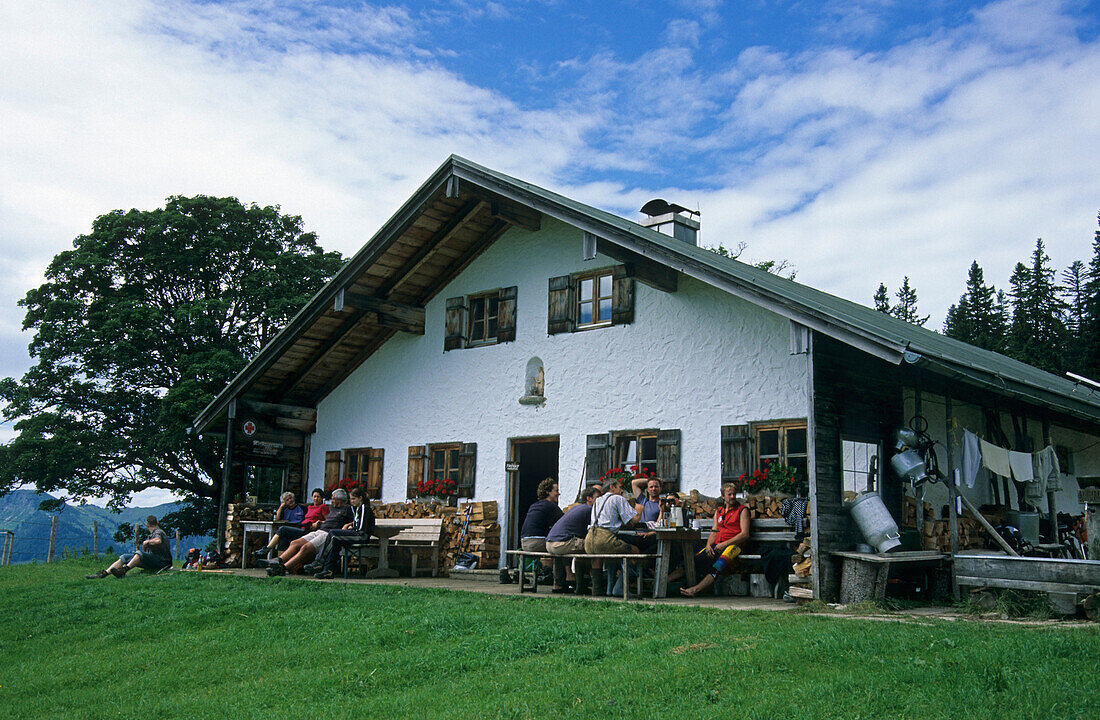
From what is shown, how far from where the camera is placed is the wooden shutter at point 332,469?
16875 millimetres

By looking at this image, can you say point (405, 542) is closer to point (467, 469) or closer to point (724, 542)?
point (467, 469)

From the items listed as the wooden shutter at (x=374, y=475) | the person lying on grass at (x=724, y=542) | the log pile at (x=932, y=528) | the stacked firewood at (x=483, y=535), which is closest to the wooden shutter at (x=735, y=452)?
the person lying on grass at (x=724, y=542)

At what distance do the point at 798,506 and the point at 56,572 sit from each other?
12.3 m

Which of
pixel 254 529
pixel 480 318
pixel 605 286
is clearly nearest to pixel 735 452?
pixel 605 286

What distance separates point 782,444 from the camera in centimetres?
1123

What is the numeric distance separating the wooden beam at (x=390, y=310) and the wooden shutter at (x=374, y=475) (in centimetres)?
211

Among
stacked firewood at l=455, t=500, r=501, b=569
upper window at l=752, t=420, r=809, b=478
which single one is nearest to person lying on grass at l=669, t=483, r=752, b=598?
upper window at l=752, t=420, r=809, b=478

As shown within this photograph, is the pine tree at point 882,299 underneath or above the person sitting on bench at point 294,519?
above

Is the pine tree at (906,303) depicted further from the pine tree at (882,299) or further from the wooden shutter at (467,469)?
the wooden shutter at (467,469)

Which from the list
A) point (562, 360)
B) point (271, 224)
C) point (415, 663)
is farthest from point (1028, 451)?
point (271, 224)

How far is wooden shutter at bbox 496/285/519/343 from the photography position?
48.1ft

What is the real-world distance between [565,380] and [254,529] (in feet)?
17.7

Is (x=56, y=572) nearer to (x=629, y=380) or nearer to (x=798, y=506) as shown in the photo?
(x=629, y=380)

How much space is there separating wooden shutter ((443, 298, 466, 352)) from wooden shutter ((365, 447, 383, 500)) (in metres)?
2.18
